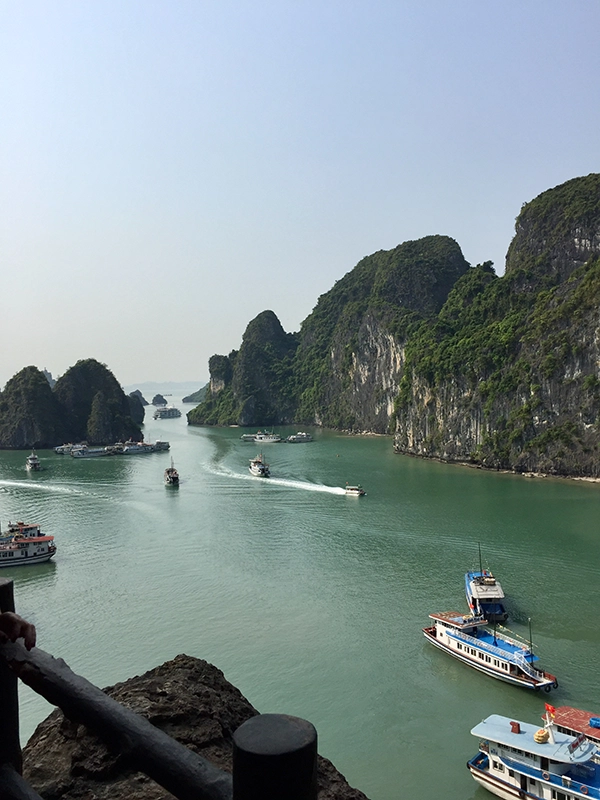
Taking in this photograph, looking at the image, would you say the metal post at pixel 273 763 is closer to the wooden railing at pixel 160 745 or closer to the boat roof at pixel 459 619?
the wooden railing at pixel 160 745

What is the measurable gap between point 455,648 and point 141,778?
1280 cm

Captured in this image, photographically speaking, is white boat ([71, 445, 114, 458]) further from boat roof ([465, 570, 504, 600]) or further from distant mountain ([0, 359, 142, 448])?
boat roof ([465, 570, 504, 600])

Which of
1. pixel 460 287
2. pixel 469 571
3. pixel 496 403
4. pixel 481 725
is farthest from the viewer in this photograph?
pixel 460 287

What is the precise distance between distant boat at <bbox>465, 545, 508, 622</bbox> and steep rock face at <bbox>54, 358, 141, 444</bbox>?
5088 centimetres

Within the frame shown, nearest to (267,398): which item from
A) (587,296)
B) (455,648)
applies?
(587,296)

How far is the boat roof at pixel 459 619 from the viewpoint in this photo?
1374 centimetres

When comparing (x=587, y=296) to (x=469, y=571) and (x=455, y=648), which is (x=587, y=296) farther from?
(x=455, y=648)

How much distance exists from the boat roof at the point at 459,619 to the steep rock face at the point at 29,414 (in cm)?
5159

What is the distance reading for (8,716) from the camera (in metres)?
1.29

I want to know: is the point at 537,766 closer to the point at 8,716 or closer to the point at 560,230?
the point at 8,716

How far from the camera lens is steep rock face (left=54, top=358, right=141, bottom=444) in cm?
6172

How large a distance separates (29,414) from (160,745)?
62691 millimetres

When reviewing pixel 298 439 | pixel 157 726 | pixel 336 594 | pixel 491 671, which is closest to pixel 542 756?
pixel 491 671

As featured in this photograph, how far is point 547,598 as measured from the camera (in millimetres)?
16047
